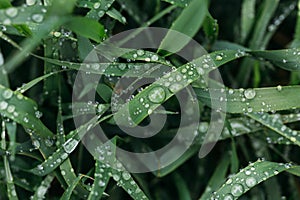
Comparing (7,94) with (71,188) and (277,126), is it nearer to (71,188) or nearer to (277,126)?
(71,188)

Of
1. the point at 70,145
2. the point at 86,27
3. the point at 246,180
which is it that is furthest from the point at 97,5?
the point at 246,180

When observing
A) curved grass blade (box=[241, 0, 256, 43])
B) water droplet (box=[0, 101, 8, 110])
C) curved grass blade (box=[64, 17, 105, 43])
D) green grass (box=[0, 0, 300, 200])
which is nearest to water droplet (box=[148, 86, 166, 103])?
green grass (box=[0, 0, 300, 200])

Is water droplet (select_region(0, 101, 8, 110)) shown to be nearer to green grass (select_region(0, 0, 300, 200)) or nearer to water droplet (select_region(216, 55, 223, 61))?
green grass (select_region(0, 0, 300, 200))

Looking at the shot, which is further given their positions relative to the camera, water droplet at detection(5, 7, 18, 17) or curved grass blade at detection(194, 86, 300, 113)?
curved grass blade at detection(194, 86, 300, 113)

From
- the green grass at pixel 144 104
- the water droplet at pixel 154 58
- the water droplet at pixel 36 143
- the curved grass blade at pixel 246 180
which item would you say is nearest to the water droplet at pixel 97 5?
the green grass at pixel 144 104

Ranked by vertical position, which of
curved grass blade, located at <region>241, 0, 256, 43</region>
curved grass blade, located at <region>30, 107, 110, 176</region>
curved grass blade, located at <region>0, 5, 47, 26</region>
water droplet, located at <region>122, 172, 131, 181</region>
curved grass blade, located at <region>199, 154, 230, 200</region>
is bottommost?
curved grass blade, located at <region>199, 154, 230, 200</region>

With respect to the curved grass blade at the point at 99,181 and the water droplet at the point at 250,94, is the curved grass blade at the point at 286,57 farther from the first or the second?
the curved grass blade at the point at 99,181

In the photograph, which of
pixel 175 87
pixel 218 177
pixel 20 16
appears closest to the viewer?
pixel 20 16
